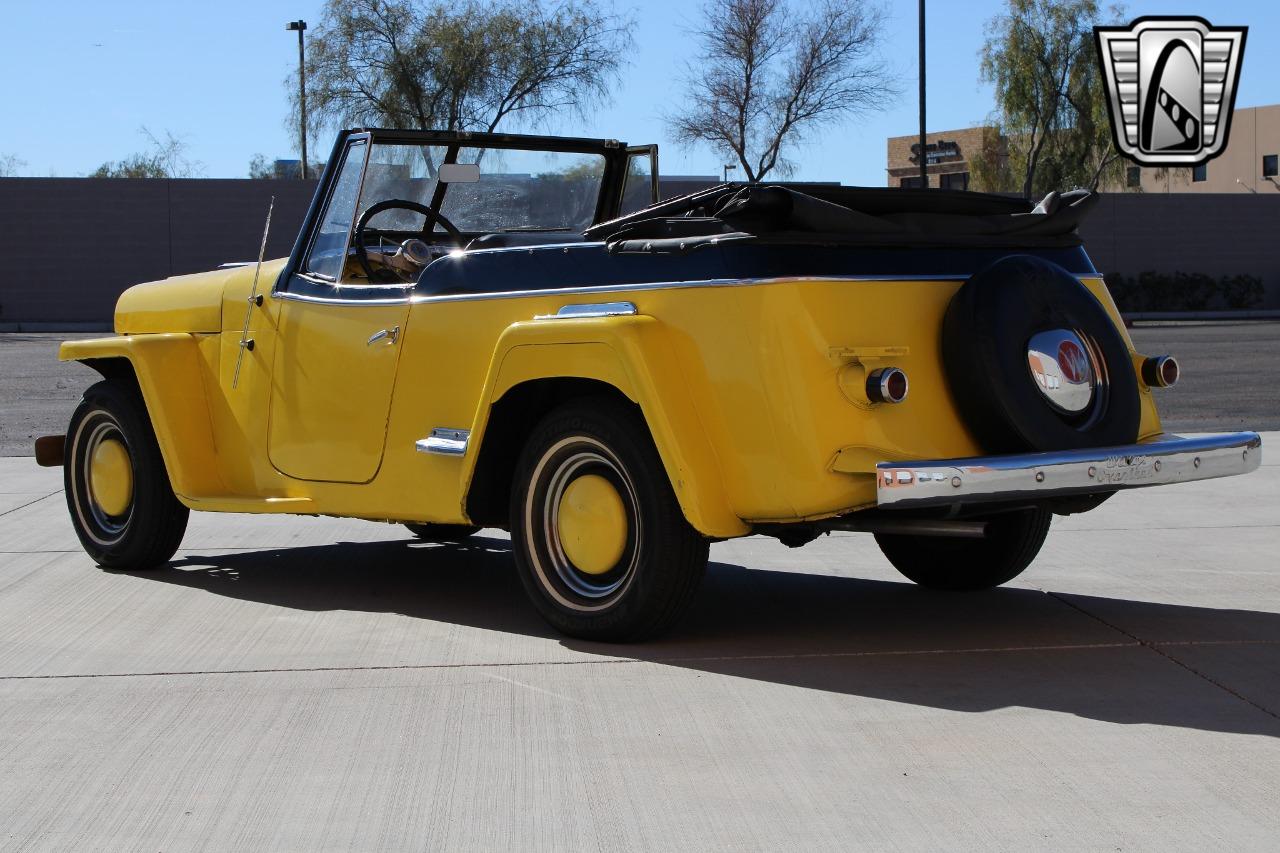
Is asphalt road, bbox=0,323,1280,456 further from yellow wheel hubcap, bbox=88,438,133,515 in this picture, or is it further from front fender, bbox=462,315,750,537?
front fender, bbox=462,315,750,537

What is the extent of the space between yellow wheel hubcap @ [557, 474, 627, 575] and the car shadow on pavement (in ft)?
0.97

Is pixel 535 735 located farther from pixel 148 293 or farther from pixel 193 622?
pixel 148 293

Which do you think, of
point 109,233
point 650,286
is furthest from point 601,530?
point 109,233

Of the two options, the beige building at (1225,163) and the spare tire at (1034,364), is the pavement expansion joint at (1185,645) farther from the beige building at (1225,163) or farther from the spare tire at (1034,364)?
the beige building at (1225,163)

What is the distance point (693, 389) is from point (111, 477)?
333 centimetres

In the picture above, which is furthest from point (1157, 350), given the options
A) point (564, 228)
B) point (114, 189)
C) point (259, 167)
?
point (259, 167)

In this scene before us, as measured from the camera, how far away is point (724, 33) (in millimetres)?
41719

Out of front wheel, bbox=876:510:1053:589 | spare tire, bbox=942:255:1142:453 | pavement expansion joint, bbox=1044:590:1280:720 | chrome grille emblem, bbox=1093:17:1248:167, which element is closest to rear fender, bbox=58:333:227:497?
front wheel, bbox=876:510:1053:589

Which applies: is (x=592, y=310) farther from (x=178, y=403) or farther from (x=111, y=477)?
(x=111, y=477)

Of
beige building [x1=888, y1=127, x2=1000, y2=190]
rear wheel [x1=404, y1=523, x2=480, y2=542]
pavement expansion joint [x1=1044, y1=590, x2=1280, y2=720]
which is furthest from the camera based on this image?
beige building [x1=888, y1=127, x2=1000, y2=190]

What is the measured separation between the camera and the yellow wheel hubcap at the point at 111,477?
7219 millimetres

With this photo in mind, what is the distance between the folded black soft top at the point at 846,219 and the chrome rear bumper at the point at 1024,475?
779 millimetres

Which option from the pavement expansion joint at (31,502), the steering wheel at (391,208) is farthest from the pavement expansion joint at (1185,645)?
the pavement expansion joint at (31,502)

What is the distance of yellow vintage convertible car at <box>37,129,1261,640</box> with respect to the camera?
4906mm
